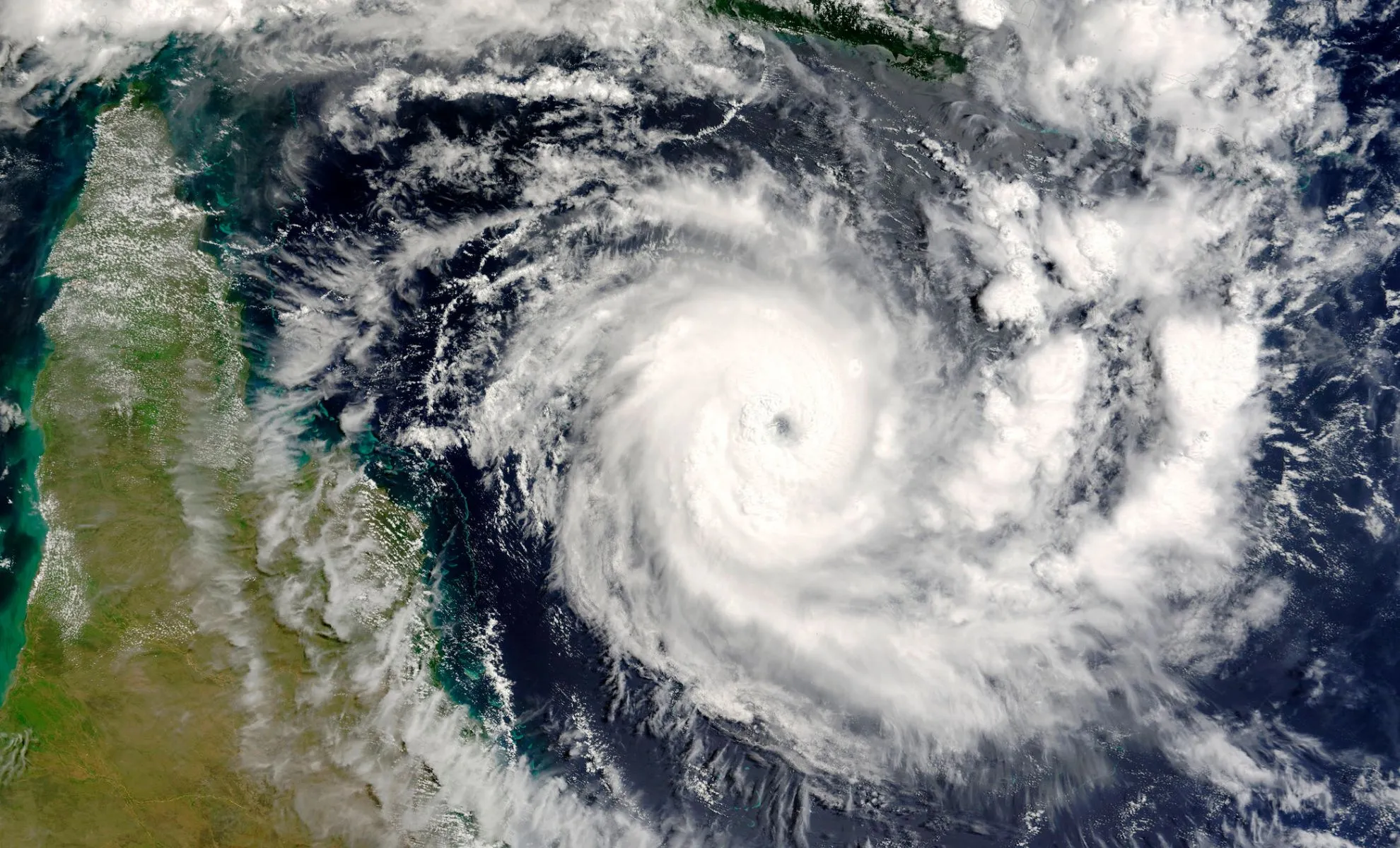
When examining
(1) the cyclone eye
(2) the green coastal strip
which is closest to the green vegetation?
(1) the cyclone eye

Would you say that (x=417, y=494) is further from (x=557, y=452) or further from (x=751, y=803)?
(x=751, y=803)

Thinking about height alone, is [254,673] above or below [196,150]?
below

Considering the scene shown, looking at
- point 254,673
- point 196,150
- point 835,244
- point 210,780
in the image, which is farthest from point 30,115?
point 835,244

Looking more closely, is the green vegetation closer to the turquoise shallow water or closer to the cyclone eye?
the cyclone eye

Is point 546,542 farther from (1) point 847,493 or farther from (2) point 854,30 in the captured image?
(2) point 854,30

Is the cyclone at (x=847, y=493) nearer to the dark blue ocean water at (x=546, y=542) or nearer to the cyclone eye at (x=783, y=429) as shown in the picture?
the cyclone eye at (x=783, y=429)
